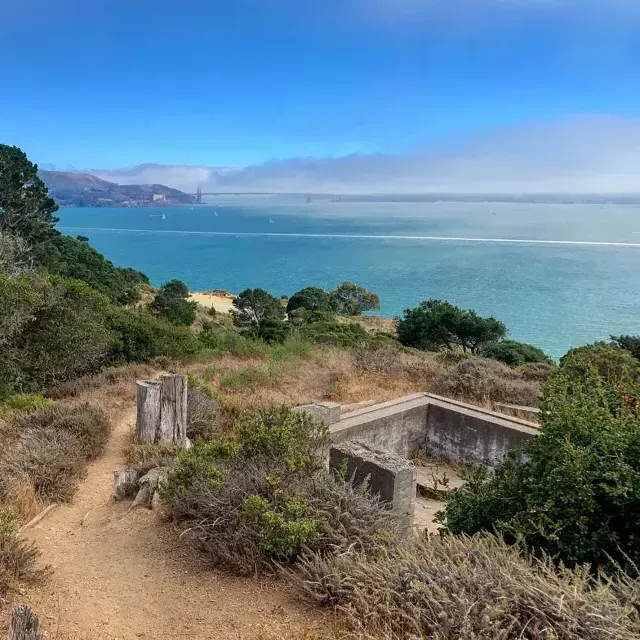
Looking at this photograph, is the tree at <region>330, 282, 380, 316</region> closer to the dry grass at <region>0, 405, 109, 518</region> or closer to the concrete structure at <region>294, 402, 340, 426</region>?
the concrete structure at <region>294, 402, 340, 426</region>

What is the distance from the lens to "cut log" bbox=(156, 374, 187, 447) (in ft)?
21.9

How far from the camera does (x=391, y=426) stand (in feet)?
25.9

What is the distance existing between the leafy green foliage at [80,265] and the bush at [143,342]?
14293mm

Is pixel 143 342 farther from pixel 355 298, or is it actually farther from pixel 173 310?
pixel 355 298

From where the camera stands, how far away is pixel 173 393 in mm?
6676

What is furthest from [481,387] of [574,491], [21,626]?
[21,626]

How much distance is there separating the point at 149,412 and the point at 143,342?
6.41 meters

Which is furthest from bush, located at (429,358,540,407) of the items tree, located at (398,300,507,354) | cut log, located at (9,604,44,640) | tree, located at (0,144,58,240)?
tree, located at (0,144,58,240)

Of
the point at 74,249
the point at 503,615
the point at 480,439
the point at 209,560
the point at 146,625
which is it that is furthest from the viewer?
the point at 74,249

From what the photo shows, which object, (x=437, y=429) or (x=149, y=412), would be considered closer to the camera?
(x=149, y=412)

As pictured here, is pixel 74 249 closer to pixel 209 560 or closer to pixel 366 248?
pixel 209 560

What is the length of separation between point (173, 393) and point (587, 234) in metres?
164

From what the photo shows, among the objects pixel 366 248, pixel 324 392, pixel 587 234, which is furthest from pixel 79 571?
pixel 587 234

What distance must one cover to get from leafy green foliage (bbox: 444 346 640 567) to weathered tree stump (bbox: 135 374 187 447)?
376 cm
